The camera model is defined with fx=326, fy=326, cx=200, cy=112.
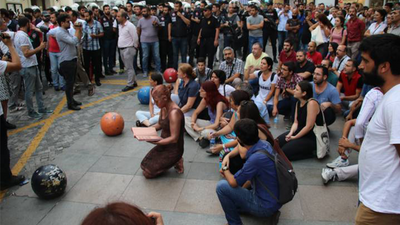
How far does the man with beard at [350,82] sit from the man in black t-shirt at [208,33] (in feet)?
15.1

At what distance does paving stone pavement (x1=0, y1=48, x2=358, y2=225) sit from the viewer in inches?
154

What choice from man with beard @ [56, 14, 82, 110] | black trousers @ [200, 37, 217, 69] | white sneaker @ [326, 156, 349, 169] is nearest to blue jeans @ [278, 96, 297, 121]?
white sneaker @ [326, 156, 349, 169]

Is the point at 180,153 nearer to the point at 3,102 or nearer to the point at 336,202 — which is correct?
the point at 336,202

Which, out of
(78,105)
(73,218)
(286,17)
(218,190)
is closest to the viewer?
(218,190)

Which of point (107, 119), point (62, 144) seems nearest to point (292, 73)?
point (107, 119)

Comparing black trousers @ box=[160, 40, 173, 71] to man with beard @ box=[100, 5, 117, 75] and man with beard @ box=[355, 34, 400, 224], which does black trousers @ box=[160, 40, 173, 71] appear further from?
man with beard @ box=[355, 34, 400, 224]

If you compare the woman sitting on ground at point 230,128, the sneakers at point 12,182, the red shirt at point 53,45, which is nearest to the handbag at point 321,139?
the woman sitting on ground at point 230,128

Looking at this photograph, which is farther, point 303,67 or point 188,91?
point 303,67

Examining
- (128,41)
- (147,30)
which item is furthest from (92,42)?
(147,30)

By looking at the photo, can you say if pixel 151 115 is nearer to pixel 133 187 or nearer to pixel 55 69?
pixel 133 187

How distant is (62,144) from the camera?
6.12 meters

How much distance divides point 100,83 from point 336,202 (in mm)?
8192

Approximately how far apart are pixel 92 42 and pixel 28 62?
283 centimetres

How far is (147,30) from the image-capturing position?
10438 mm
